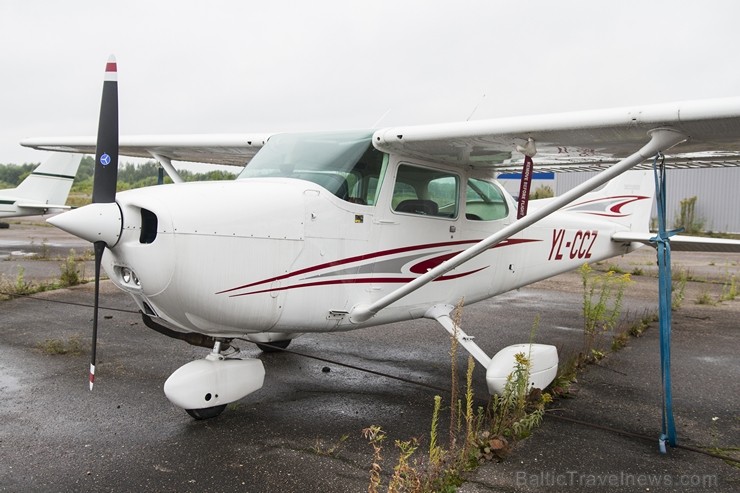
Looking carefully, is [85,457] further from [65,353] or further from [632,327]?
[632,327]

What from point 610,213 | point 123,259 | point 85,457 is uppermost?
point 610,213

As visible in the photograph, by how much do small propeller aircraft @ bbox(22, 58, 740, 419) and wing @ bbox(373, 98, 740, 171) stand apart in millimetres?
15

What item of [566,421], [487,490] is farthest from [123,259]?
[566,421]

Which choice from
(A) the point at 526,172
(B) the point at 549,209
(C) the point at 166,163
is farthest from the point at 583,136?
(C) the point at 166,163

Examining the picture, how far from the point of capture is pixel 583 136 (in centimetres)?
424

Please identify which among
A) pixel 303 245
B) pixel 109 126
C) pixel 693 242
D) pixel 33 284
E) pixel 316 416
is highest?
pixel 109 126

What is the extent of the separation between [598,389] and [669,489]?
1.97 m

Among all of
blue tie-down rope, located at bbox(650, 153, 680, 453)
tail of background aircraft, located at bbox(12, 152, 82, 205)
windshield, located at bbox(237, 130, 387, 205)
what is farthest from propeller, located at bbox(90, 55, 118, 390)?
tail of background aircraft, located at bbox(12, 152, 82, 205)

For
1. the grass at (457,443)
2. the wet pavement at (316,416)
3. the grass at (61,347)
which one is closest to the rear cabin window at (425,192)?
the grass at (457,443)

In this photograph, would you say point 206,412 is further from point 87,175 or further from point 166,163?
point 87,175

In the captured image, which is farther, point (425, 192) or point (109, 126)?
point (425, 192)

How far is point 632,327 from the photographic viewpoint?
7668 millimetres

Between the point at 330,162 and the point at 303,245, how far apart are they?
2.58 ft

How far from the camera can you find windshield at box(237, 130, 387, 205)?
14.4 feet
